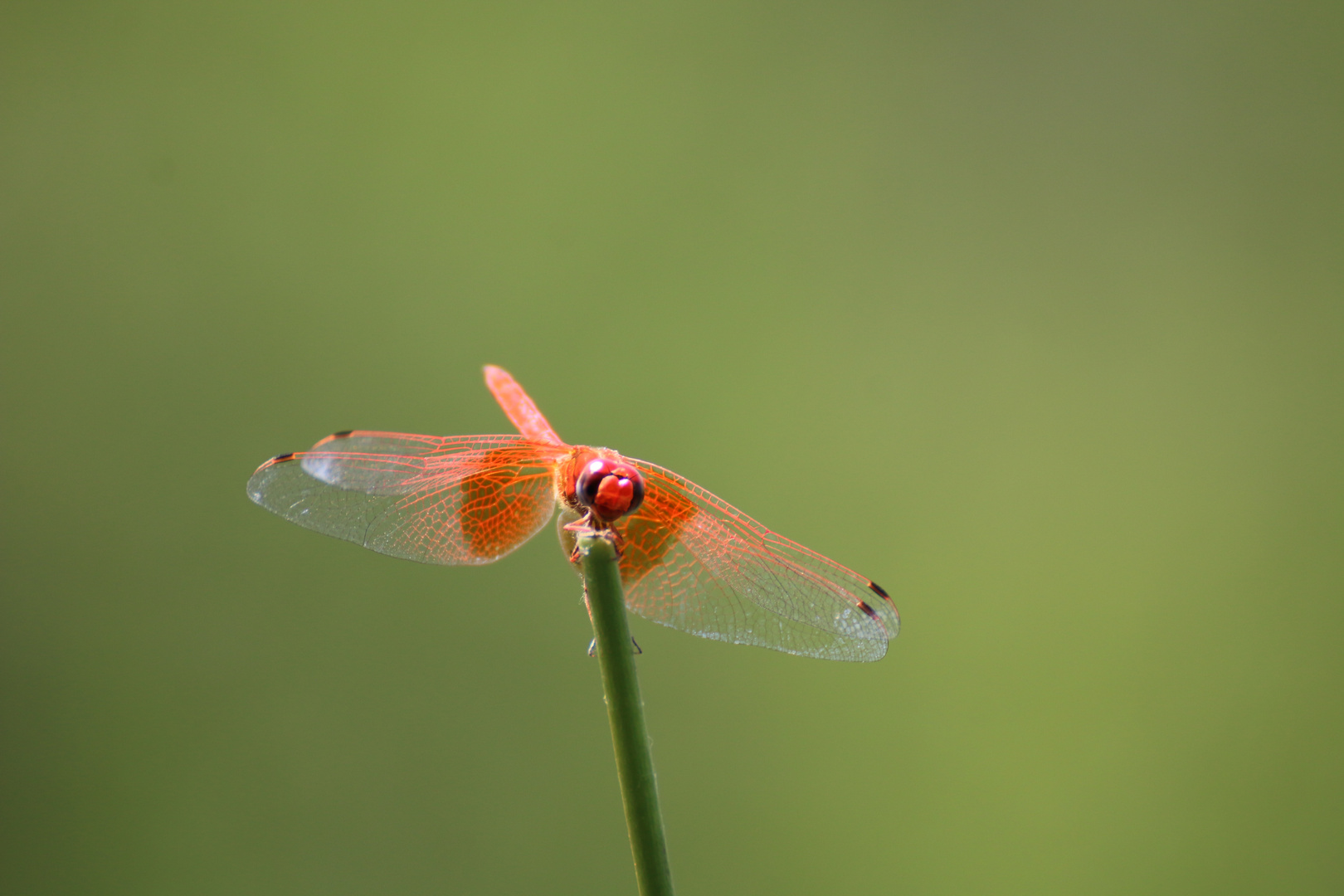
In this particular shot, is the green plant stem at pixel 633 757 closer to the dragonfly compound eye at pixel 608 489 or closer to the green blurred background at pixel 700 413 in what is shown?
the dragonfly compound eye at pixel 608 489

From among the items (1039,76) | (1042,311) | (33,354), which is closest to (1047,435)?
(1042,311)

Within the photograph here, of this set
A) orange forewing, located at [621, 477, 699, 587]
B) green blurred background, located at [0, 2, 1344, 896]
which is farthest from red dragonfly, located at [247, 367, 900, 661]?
Answer: green blurred background, located at [0, 2, 1344, 896]

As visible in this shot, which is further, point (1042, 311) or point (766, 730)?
point (1042, 311)

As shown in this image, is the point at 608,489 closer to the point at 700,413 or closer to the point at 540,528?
the point at 540,528

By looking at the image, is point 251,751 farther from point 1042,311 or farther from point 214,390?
point 1042,311

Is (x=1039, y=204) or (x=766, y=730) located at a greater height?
(x=1039, y=204)

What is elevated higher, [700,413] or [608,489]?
[608,489]

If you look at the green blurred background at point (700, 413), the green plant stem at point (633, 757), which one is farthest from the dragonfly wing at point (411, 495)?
the green blurred background at point (700, 413)

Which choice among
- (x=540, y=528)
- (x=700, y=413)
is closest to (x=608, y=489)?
(x=540, y=528)
